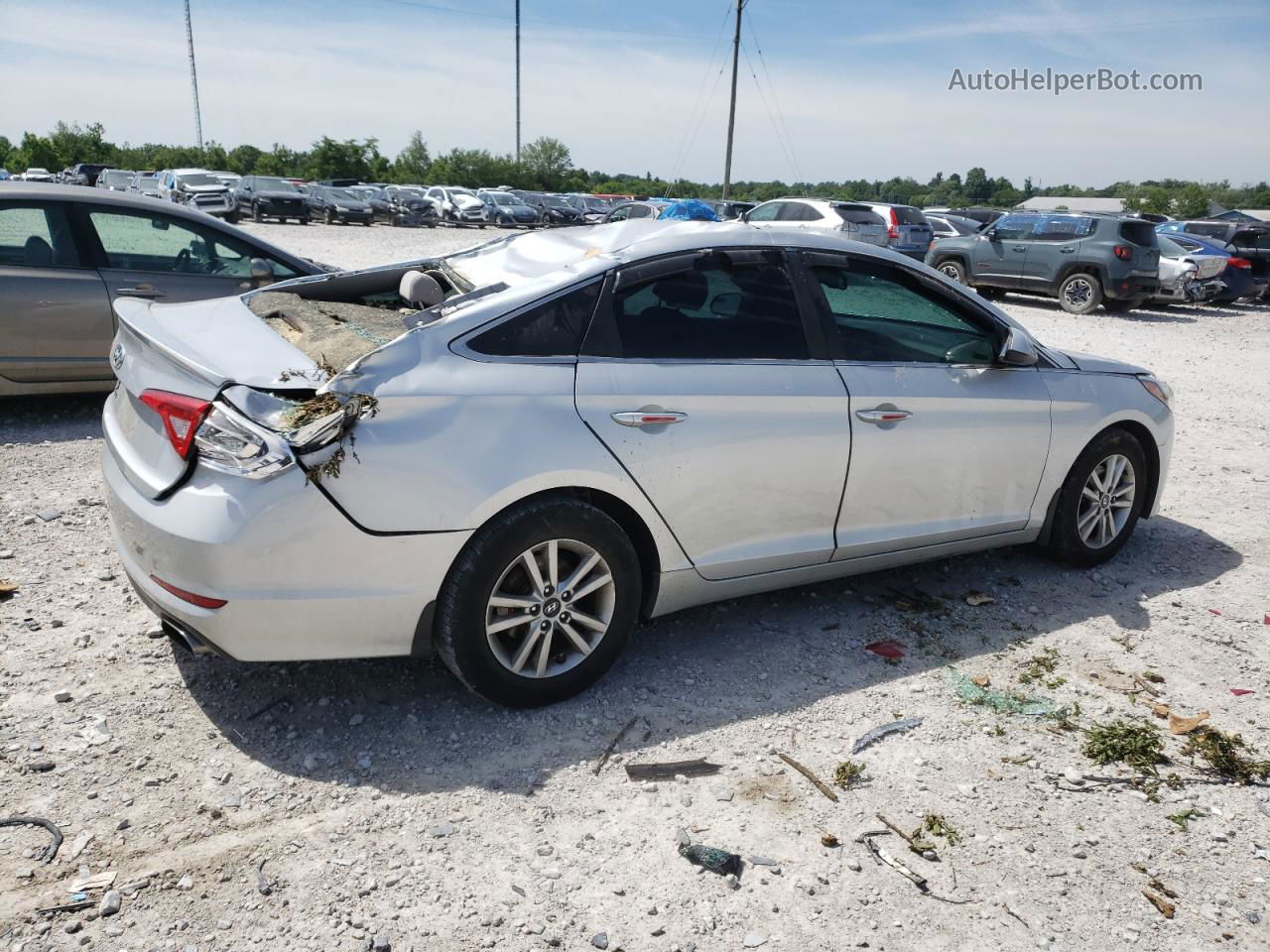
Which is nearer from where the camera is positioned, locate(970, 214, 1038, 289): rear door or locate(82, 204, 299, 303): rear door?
locate(82, 204, 299, 303): rear door

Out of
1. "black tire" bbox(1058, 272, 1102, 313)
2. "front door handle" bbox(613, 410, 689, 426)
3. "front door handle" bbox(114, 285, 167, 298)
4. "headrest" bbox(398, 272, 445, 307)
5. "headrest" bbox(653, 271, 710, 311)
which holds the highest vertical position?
"headrest" bbox(653, 271, 710, 311)

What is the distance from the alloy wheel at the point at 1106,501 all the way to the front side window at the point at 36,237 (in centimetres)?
642

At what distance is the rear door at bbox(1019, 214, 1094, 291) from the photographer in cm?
1770

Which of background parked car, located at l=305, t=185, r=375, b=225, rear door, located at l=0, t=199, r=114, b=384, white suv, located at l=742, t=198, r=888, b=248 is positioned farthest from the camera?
background parked car, located at l=305, t=185, r=375, b=225

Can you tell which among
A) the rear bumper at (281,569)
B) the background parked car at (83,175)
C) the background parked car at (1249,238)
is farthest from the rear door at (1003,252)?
the background parked car at (83,175)

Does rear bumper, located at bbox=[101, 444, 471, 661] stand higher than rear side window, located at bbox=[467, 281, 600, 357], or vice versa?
rear side window, located at bbox=[467, 281, 600, 357]

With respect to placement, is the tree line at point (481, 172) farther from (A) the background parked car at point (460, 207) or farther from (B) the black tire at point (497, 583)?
(B) the black tire at point (497, 583)

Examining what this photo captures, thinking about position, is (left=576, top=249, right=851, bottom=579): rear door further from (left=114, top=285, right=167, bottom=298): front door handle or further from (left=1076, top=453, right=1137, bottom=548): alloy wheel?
(left=114, top=285, right=167, bottom=298): front door handle

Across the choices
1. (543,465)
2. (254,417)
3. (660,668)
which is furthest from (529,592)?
(254,417)

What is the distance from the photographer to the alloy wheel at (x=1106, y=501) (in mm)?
4930

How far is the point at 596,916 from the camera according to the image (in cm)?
258

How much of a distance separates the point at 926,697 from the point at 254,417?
2611mm

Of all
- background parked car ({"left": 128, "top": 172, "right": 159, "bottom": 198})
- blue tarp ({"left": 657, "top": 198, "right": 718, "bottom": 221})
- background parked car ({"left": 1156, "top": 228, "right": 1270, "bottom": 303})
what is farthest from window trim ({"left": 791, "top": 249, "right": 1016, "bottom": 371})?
background parked car ({"left": 128, "top": 172, "right": 159, "bottom": 198})

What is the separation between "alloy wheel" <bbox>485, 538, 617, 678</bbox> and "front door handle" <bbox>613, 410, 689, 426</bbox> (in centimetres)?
45
